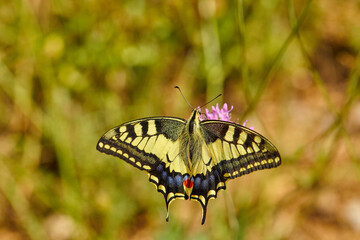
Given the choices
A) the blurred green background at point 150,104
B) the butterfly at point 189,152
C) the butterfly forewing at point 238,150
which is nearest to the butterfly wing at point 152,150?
the butterfly at point 189,152

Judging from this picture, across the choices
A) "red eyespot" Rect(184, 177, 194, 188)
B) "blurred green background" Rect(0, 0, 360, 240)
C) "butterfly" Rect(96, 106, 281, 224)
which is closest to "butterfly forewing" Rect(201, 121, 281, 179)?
"butterfly" Rect(96, 106, 281, 224)

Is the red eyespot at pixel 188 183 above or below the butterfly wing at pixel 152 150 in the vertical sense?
below

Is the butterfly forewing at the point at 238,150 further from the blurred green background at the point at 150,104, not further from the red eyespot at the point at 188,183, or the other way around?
the blurred green background at the point at 150,104

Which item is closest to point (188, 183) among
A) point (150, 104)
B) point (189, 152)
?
point (189, 152)

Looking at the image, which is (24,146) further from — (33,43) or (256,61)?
(256,61)

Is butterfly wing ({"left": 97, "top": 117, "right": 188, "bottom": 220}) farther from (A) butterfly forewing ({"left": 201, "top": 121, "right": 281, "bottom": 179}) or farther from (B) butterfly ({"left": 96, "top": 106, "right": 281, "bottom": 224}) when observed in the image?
(A) butterfly forewing ({"left": 201, "top": 121, "right": 281, "bottom": 179})

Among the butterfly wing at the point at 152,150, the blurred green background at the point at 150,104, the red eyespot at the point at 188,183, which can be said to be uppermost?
the blurred green background at the point at 150,104
